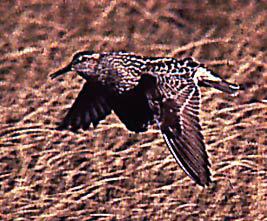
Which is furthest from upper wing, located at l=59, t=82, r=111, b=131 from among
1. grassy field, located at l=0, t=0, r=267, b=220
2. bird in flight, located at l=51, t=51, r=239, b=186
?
grassy field, located at l=0, t=0, r=267, b=220

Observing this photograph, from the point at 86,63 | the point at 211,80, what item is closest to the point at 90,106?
the point at 86,63

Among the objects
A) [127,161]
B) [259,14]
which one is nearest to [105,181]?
[127,161]

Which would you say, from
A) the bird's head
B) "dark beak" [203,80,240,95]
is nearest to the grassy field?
"dark beak" [203,80,240,95]

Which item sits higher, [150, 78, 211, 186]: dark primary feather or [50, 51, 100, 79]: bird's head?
[50, 51, 100, 79]: bird's head

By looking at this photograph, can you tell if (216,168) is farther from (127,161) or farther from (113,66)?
(113,66)

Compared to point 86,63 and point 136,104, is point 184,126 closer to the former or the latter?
point 136,104

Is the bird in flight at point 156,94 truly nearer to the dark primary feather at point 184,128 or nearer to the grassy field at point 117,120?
the dark primary feather at point 184,128

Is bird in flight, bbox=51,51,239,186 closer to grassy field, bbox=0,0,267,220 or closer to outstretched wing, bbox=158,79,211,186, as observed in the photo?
outstretched wing, bbox=158,79,211,186

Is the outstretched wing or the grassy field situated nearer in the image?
the outstretched wing
